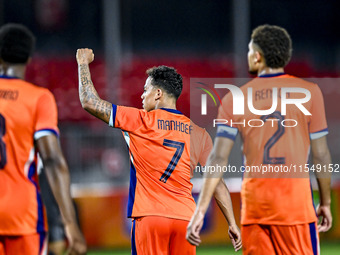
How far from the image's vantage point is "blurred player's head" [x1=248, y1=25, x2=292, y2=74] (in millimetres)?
4699

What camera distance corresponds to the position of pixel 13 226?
13.2 ft

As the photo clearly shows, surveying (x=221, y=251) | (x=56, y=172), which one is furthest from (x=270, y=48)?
(x=221, y=251)

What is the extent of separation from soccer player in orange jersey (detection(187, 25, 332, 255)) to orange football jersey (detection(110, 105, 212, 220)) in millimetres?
671

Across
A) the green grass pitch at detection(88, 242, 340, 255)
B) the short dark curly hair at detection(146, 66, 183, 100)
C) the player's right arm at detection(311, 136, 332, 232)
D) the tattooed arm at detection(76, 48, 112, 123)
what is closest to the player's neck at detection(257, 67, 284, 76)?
the player's right arm at detection(311, 136, 332, 232)

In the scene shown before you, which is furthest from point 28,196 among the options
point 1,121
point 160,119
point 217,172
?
point 160,119

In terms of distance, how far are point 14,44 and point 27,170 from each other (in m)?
0.80

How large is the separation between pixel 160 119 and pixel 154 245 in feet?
3.41

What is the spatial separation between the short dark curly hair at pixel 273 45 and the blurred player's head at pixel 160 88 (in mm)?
1210

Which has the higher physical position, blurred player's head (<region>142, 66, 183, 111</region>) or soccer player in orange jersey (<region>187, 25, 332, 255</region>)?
blurred player's head (<region>142, 66, 183, 111</region>)

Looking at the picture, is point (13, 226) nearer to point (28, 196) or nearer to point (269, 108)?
point (28, 196)

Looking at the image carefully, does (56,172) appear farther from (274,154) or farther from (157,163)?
(274,154)

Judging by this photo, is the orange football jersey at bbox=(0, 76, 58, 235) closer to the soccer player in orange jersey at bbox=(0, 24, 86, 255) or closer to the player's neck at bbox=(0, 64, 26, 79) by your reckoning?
the soccer player in orange jersey at bbox=(0, 24, 86, 255)

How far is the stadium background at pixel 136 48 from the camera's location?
15.0 meters

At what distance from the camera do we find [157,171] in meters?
5.36
